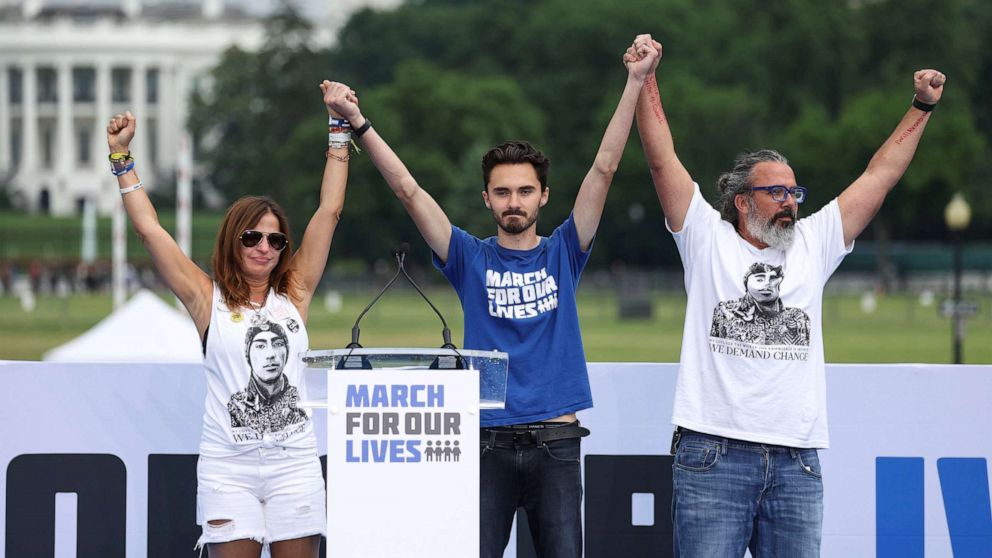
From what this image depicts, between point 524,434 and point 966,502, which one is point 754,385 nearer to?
point 524,434

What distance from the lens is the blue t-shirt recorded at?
18.7 ft

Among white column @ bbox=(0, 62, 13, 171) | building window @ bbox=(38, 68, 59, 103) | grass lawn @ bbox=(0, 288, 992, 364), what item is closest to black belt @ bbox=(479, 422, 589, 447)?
grass lawn @ bbox=(0, 288, 992, 364)

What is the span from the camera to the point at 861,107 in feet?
237

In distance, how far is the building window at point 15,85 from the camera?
406ft

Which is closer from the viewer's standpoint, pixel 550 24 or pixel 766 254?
pixel 766 254

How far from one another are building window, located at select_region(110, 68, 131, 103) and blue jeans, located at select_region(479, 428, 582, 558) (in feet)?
405

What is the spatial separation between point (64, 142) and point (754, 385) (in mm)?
121301

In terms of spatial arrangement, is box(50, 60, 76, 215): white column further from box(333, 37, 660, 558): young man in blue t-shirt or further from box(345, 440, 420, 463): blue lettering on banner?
box(345, 440, 420, 463): blue lettering on banner

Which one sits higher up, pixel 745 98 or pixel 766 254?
pixel 745 98

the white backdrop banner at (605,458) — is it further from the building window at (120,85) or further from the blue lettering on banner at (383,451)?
the building window at (120,85)

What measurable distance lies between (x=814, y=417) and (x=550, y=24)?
7863 cm

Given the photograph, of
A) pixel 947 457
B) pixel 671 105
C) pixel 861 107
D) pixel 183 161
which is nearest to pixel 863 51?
pixel 861 107

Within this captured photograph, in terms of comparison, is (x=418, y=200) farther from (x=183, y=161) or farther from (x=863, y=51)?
(x=863, y=51)

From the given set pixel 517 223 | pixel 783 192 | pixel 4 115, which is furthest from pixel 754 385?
pixel 4 115
